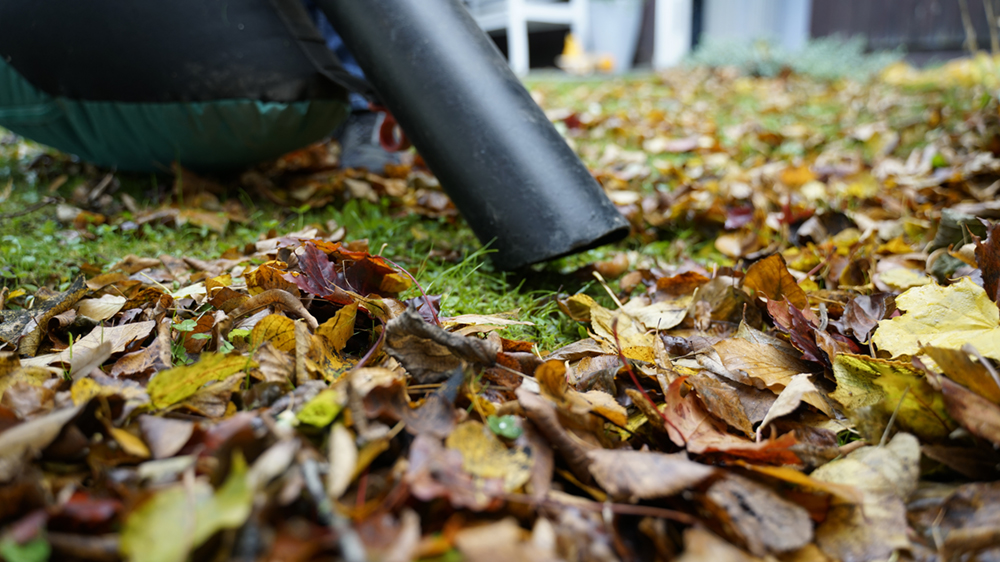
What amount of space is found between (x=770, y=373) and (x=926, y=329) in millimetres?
237

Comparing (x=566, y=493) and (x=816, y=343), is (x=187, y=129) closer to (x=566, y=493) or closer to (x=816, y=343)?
(x=566, y=493)

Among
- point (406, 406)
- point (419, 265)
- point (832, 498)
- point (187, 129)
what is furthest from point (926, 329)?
point (187, 129)

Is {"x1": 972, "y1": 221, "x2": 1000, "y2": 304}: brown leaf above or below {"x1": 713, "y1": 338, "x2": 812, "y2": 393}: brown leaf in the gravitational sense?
above

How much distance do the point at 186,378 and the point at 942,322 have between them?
1.10m

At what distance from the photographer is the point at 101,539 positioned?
1.80 ft

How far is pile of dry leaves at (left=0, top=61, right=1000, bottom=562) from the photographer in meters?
0.58

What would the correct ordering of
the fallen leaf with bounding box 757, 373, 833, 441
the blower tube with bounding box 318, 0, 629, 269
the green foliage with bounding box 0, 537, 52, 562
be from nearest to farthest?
the green foliage with bounding box 0, 537, 52, 562
the fallen leaf with bounding box 757, 373, 833, 441
the blower tube with bounding box 318, 0, 629, 269

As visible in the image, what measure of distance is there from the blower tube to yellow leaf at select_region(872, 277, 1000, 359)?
596 millimetres

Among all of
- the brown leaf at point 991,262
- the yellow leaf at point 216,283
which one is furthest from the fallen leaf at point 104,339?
the brown leaf at point 991,262

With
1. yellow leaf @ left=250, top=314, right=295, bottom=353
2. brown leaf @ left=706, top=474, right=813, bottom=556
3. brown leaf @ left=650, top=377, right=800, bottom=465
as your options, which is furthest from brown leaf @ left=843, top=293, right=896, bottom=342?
yellow leaf @ left=250, top=314, right=295, bottom=353

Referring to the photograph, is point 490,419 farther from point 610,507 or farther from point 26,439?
point 26,439

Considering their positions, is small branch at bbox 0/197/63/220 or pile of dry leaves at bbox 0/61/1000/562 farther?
small branch at bbox 0/197/63/220

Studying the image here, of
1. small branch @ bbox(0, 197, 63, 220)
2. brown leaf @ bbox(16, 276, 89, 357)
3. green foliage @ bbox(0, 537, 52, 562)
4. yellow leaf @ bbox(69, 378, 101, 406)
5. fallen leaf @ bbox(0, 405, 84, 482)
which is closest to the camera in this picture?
green foliage @ bbox(0, 537, 52, 562)

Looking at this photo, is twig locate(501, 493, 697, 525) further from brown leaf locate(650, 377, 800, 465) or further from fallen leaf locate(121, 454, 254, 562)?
fallen leaf locate(121, 454, 254, 562)
